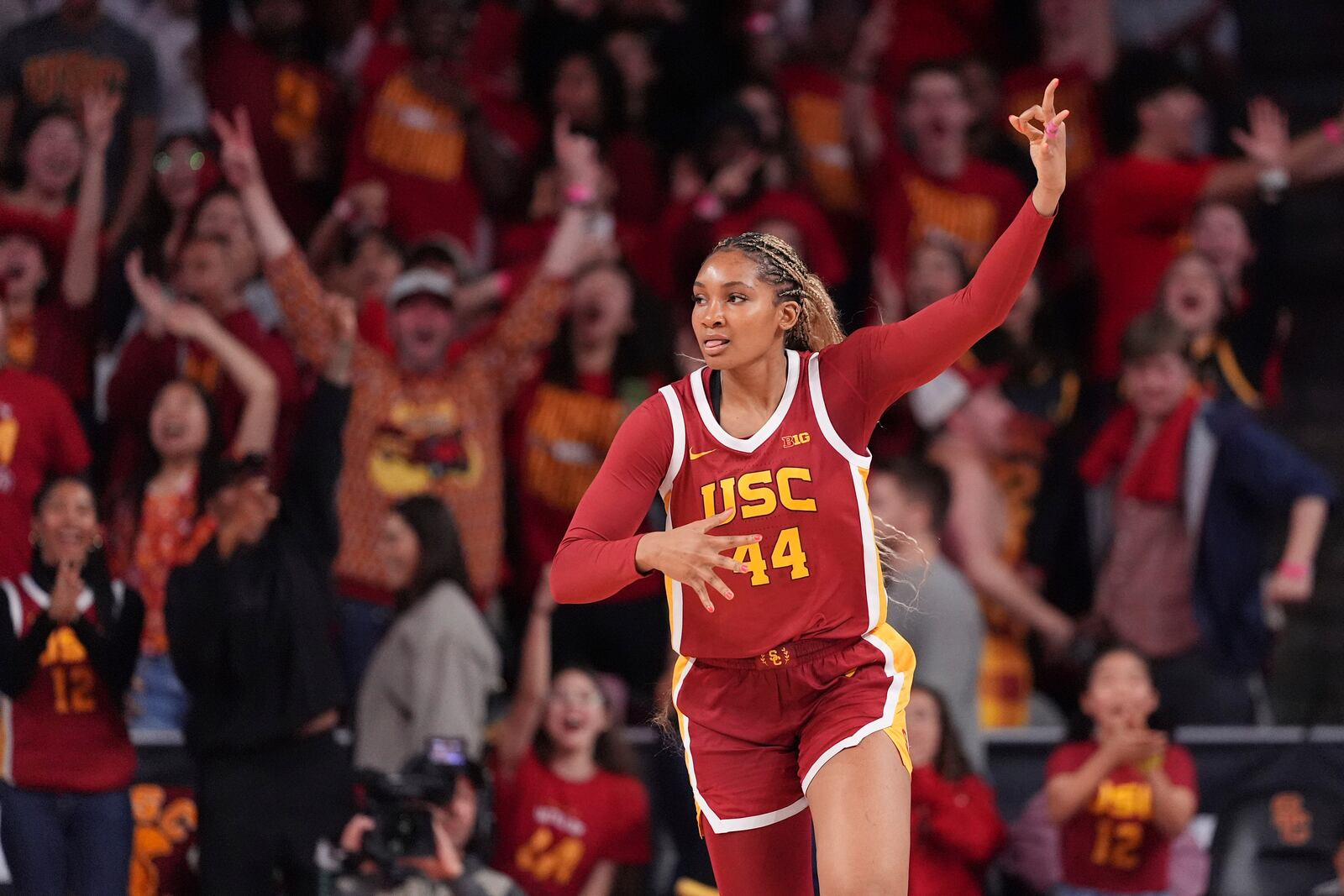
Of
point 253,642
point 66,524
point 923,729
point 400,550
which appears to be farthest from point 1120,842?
point 66,524

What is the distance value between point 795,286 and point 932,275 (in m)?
3.44

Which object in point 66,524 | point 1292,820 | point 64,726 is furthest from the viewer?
point 1292,820

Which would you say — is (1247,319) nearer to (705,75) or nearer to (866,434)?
(705,75)

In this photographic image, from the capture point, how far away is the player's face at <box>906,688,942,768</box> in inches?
241

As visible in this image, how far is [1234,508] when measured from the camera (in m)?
7.06

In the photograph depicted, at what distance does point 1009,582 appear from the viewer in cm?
726

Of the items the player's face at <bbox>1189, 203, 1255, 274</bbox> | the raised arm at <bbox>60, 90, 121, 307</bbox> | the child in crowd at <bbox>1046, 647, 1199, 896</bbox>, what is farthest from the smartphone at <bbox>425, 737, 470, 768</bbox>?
the player's face at <bbox>1189, 203, 1255, 274</bbox>

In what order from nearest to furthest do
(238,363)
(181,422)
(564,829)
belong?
(564,829) → (181,422) → (238,363)

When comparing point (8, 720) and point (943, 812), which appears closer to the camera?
point (8, 720)

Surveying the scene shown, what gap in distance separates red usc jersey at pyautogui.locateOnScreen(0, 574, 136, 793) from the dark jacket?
9.5 inches

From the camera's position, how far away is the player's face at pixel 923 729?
612 cm

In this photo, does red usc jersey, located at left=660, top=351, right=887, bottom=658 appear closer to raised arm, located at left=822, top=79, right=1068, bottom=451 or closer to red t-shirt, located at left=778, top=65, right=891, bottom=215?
raised arm, located at left=822, top=79, right=1068, bottom=451

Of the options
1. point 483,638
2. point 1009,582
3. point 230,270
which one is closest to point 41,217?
point 230,270

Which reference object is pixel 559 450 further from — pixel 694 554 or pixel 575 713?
pixel 694 554
